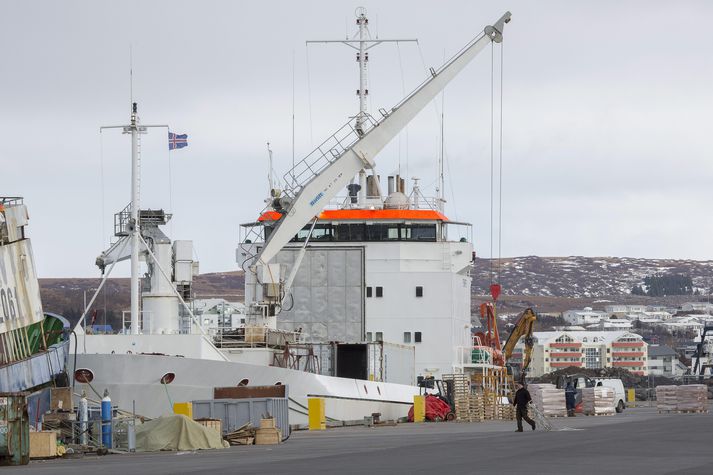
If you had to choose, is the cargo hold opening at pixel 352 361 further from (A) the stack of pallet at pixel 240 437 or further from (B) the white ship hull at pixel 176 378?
(A) the stack of pallet at pixel 240 437

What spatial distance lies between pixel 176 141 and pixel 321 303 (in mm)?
9914

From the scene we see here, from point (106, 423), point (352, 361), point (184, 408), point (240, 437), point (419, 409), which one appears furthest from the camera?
point (419, 409)

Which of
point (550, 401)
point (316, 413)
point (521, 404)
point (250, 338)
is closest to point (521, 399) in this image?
point (521, 404)

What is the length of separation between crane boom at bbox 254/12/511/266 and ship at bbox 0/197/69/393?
9240 mm

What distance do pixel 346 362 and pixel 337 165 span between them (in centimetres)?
644

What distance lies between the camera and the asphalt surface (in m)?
21.6

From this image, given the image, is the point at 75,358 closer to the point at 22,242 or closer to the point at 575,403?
the point at 22,242

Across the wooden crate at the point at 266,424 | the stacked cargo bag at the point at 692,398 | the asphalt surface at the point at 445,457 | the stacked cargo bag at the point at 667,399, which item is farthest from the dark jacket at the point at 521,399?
the stacked cargo bag at the point at 667,399

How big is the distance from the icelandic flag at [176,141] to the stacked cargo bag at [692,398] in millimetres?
25522

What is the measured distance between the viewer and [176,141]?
41.8m

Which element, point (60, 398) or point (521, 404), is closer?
point (60, 398)

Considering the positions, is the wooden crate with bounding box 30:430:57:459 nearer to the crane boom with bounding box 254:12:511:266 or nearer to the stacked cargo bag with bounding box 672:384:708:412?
the crane boom with bounding box 254:12:511:266

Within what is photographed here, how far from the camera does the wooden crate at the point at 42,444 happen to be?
27719 mm

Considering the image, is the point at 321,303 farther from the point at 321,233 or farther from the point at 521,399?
the point at 521,399
